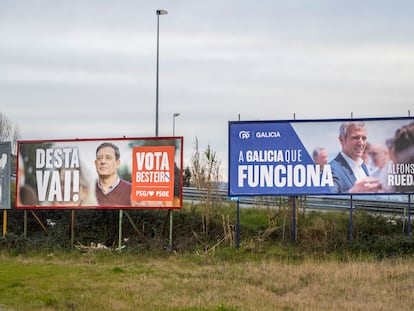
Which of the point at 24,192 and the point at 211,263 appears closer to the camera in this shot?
the point at 211,263

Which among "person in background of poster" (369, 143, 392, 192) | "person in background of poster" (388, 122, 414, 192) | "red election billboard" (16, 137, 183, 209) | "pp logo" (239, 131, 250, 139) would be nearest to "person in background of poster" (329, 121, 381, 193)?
"person in background of poster" (369, 143, 392, 192)

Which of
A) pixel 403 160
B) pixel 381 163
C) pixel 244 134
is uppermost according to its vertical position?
pixel 244 134

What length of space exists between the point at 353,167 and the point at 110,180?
830cm

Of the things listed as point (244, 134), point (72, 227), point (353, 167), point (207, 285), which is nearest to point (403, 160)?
point (353, 167)

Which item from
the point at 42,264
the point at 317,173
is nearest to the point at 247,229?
the point at 317,173

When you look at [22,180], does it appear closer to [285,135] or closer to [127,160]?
[127,160]

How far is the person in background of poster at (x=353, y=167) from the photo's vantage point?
23750 mm

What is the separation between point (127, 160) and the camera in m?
25.3

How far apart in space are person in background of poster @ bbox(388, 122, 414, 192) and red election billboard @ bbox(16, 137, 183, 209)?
7.03m

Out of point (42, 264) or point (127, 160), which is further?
point (127, 160)

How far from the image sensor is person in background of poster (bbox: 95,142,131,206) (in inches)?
995

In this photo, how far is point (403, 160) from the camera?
77.7 ft

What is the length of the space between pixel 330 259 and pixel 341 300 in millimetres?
7704

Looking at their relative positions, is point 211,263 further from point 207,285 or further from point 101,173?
Answer: point 101,173
